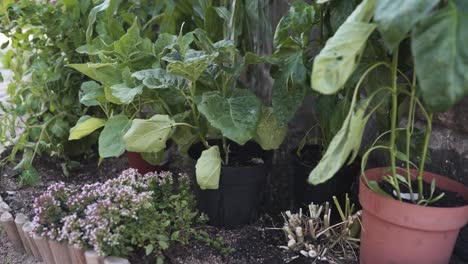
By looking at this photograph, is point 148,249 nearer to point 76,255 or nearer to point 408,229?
point 76,255

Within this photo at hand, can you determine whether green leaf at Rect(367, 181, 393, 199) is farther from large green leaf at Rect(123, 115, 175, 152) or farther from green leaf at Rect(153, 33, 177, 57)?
green leaf at Rect(153, 33, 177, 57)

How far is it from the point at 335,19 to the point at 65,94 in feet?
4.92

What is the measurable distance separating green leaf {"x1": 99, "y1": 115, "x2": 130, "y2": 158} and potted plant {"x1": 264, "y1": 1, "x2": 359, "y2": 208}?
0.55 m

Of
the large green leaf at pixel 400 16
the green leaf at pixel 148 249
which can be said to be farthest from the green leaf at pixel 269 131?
the large green leaf at pixel 400 16

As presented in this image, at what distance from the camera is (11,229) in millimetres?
1655

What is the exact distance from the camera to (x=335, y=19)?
1.19 m

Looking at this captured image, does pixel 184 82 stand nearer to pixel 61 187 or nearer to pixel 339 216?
pixel 61 187

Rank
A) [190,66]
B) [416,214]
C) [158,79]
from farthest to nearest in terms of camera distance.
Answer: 1. [158,79]
2. [190,66]
3. [416,214]

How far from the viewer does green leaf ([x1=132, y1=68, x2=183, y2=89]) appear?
1.38 m

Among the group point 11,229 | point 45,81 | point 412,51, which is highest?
point 412,51

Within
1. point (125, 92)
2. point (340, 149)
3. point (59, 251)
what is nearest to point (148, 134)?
point (125, 92)

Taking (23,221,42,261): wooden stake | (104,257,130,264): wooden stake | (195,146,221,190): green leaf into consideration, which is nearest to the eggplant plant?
(195,146,221,190): green leaf

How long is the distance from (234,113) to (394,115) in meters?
0.51

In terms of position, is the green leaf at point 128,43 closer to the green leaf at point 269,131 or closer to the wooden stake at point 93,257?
the green leaf at point 269,131
